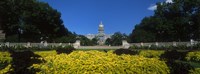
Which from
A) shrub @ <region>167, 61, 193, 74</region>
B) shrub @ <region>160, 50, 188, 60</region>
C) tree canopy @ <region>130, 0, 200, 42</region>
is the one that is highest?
tree canopy @ <region>130, 0, 200, 42</region>

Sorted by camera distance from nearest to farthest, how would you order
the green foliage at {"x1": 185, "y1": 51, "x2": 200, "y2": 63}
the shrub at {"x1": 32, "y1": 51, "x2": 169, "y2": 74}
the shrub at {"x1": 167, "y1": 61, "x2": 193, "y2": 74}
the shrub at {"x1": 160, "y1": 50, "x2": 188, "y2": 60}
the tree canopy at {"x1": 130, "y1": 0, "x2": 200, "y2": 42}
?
the shrub at {"x1": 32, "y1": 51, "x2": 169, "y2": 74} < the shrub at {"x1": 167, "y1": 61, "x2": 193, "y2": 74} < the shrub at {"x1": 160, "y1": 50, "x2": 188, "y2": 60} < the green foliage at {"x1": 185, "y1": 51, "x2": 200, "y2": 63} < the tree canopy at {"x1": 130, "y1": 0, "x2": 200, "y2": 42}

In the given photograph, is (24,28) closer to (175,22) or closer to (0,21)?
(0,21)

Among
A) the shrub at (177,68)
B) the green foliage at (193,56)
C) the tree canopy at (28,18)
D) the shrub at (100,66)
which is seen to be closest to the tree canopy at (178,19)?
the tree canopy at (28,18)

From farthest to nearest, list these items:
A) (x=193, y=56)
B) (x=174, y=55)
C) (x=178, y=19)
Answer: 1. (x=178, y=19)
2. (x=193, y=56)
3. (x=174, y=55)

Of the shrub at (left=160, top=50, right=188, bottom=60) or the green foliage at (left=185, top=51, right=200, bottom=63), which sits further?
the green foliage at (left=185, top=51, right=200, bottom=63)

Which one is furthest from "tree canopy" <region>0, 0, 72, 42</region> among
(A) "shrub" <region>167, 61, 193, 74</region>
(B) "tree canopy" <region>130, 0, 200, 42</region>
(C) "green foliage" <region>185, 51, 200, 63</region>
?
(A) "shrub" <region>167, 61, 193, 74</region>

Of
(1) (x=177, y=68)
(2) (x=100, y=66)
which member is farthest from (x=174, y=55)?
(2) (x=100, y=66)

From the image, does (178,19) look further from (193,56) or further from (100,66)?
(100,66)

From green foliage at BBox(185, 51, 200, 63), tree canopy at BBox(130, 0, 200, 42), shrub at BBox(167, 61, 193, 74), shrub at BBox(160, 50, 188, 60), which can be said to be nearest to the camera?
shrub at BBox(167, 61, 193, 74)

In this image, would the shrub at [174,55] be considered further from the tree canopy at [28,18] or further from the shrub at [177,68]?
the tree canopy at [28,18]

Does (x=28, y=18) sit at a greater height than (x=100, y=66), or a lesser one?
greater

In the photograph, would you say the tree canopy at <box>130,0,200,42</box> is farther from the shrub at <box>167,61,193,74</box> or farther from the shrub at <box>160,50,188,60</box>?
the shrub at <box>167,61,193,74</box>

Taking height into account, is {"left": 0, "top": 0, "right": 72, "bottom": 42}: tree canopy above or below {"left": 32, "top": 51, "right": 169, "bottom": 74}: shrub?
above

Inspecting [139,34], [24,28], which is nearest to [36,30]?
[24,28]
